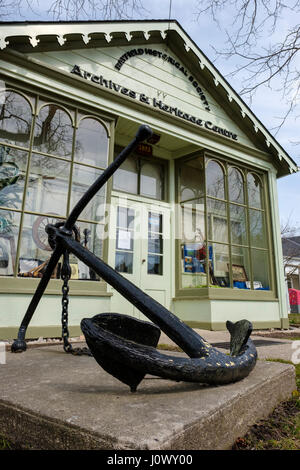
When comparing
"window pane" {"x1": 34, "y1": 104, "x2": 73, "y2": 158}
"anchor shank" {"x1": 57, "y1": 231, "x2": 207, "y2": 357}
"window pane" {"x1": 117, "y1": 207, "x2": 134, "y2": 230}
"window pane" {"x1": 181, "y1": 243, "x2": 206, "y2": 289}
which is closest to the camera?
"anchor shank" {"x1": 57, "y1": 231, "x2": 207, "y2": 357}

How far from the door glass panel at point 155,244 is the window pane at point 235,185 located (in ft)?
6.34

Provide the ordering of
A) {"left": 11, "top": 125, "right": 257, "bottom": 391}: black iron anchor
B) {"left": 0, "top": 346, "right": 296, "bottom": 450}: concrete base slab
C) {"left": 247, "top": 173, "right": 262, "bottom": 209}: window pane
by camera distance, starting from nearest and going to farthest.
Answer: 1. {"left": 0, "top": 346, "right": 296, "bottom": 450}: concrete base slab
2. {"left": 11, "top": 125, "right": 257, "bottom": 391}: black iron anchor
3. {"left": 247, "top": 173, "right": 262, "bottom": 209}: window pane

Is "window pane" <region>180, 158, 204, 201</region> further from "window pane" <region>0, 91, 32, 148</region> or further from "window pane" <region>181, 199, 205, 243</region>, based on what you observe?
"window pane" <region>0, 91, 32, 148</region>

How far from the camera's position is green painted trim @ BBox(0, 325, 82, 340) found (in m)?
4.13

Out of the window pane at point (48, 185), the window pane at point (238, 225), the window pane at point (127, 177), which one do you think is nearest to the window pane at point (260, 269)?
the window pane at point (238, 225)

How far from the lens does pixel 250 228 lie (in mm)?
7738

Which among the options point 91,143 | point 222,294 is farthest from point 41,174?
point 222,294

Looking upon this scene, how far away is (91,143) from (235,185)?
12.9 feet

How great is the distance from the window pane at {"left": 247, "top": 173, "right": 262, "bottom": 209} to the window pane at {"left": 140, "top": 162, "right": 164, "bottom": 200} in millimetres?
2355

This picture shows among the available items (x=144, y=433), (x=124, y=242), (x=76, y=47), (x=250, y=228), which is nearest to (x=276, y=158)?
(x=250, y=228)

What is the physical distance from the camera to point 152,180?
7508 mm

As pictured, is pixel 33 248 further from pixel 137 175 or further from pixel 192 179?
pixel 192 179

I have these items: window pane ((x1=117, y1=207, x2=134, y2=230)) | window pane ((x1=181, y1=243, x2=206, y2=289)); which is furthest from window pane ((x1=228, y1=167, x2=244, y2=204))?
window pane ((x1=117, y1=207, x2=134, y2=230))

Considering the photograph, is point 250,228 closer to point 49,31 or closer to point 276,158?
point 276,158
